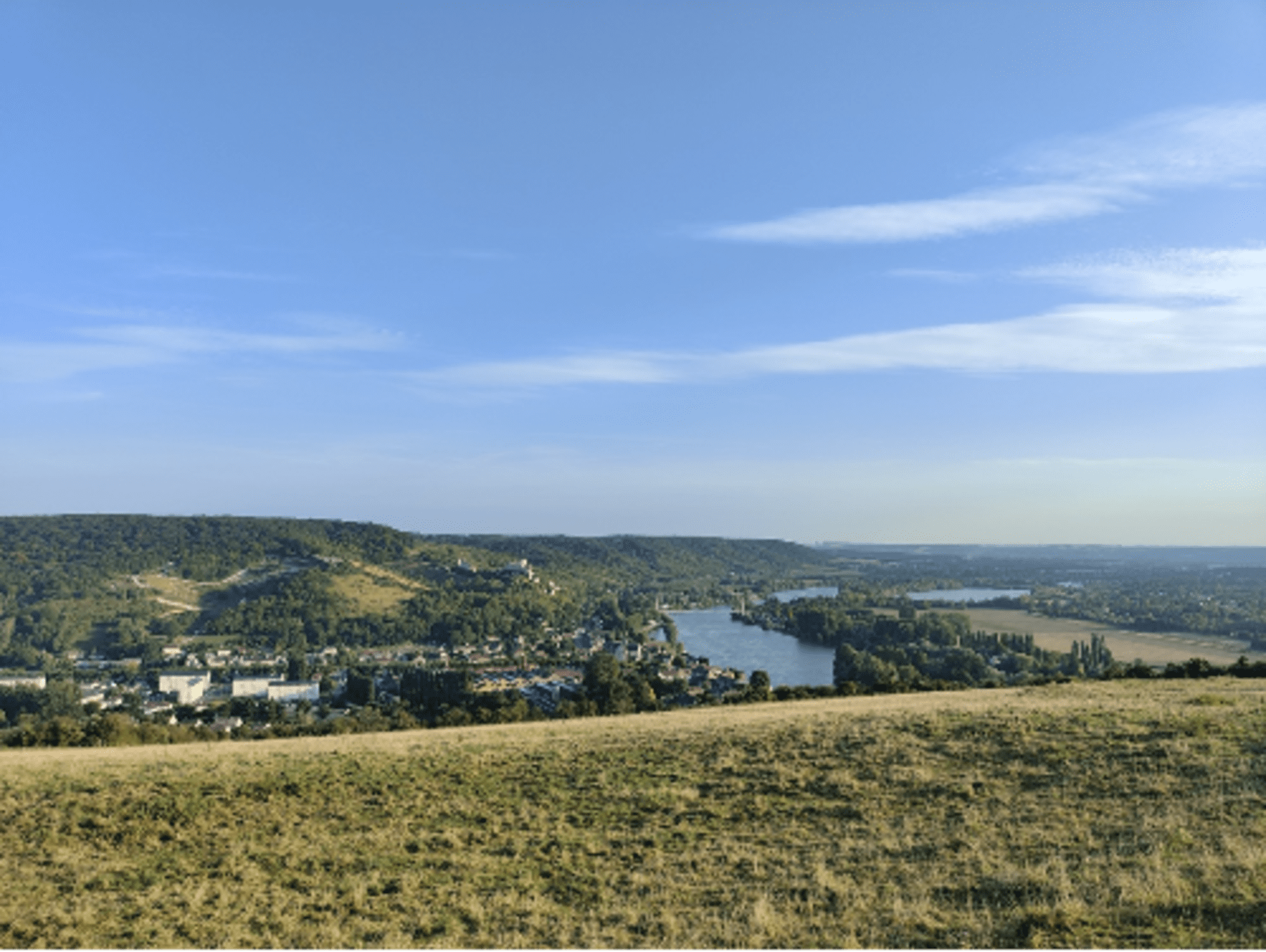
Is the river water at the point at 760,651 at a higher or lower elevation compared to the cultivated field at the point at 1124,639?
lower

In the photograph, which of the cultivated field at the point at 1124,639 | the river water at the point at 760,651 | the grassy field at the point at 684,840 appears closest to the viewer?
the grassy field at the point at 684,840

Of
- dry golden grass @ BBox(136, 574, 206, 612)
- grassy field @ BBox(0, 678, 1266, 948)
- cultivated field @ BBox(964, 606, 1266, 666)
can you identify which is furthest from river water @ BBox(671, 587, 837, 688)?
dry golden grass @ BBox(136, 574, 206, 612)

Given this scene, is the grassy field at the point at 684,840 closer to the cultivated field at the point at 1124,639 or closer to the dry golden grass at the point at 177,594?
the cultivated field at the point at 1124,639

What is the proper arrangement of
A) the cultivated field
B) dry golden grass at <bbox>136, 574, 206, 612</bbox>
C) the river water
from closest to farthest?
1. the cultivated field
2. the river water
3. dry golden grass at <bbox>136, 574, 206, 612</bbox>

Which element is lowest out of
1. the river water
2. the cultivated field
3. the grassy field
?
the river water

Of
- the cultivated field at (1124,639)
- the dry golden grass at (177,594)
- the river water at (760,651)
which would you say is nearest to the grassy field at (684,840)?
the river water at (760,651)

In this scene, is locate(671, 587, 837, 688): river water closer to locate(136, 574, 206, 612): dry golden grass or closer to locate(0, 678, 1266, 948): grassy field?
locate(0, 678, 1266, 948): grassy field

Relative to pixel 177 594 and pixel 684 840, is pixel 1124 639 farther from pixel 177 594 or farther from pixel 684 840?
pixel 177 594
